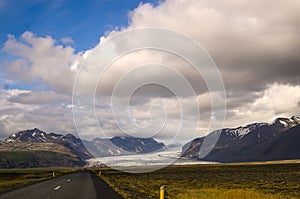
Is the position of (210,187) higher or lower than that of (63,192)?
lower

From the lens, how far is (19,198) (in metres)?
19.1

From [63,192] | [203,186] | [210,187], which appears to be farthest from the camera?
[203,186]

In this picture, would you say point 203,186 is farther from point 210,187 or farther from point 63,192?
point 63,192

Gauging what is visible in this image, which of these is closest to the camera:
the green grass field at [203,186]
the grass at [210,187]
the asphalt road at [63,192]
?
the asphalt road at [63,192]

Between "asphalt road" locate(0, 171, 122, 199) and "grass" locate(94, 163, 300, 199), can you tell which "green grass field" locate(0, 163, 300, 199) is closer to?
"grass" locate(94, 163, 300, 199)

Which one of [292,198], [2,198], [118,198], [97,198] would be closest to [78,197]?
[97,198]

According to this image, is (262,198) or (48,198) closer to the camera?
(48,198)

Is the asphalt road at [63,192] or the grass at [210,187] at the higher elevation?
the asphalt road at [63,192]

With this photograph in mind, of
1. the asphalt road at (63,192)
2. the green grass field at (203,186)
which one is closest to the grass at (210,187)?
the green grass field at (203,186)

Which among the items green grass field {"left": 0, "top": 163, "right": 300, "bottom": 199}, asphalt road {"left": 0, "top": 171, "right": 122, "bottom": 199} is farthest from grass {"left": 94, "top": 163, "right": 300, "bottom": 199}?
asphalt road {"left": 0, "top": 171, "right": 122, "bottom": 199}

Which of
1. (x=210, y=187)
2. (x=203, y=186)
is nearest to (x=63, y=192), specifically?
(x=210, y=187)

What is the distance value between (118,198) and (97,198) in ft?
5.59

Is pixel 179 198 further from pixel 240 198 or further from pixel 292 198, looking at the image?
pixel 292 198

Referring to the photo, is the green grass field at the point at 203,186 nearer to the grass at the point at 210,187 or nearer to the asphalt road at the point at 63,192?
the grass at the point at 210,187
